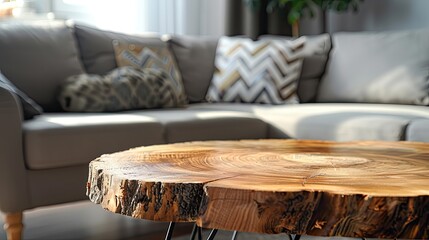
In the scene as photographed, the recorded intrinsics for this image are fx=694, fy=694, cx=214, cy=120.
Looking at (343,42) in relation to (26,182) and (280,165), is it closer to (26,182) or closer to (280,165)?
(26,182)

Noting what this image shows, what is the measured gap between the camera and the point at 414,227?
1148mm

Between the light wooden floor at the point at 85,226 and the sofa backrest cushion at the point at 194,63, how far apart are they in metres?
0.90

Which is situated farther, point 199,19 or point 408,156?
point 199,19

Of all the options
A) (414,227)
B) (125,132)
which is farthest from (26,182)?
(414,227)

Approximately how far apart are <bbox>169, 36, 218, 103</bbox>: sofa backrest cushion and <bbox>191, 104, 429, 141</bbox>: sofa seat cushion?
372 mm

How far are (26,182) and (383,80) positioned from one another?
5.99 feet

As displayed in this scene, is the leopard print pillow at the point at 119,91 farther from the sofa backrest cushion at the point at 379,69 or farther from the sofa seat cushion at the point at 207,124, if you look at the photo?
the sofa backrest cushion at the point at 379,69

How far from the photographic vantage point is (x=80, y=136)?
2447 mm

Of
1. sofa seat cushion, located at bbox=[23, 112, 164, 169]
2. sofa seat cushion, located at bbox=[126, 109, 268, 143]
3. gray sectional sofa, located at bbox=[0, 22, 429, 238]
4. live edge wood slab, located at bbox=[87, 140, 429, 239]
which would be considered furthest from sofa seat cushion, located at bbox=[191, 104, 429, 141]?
live edge wood slab, located at bbox=[87, 140, 429, 239]

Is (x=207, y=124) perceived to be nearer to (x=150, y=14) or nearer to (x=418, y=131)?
(x=418, y=131)

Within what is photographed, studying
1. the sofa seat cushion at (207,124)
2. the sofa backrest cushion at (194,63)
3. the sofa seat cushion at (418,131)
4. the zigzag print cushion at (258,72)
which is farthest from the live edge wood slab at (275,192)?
the sofa backrest cushion at (194,63)

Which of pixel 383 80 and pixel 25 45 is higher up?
pixel 25 45

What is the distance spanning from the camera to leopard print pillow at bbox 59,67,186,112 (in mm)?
2934

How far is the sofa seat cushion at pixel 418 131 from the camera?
8.30 ft
